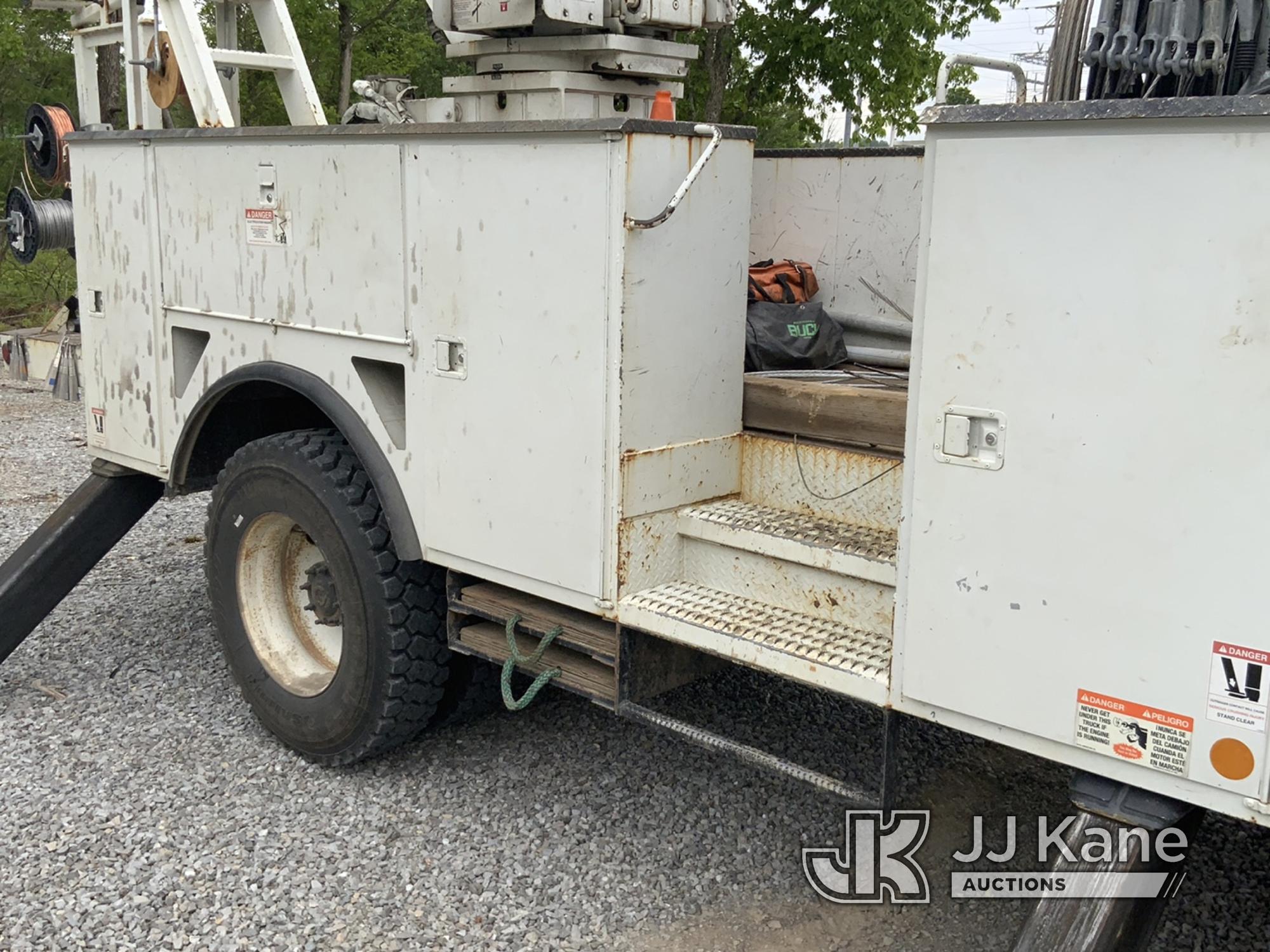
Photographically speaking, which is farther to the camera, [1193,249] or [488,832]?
[488,832]

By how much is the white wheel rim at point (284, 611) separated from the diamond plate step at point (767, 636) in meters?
1.46

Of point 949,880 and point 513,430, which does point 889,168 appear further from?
point 949,880

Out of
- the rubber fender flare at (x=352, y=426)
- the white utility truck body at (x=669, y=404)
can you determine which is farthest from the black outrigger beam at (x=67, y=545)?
the rubber fender flare at (x=352, y=426)

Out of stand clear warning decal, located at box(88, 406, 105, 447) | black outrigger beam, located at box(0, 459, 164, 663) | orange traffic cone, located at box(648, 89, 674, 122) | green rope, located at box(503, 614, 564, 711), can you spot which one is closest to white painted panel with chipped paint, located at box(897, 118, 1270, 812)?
green rope, located at box(503, 614, 564, 711)

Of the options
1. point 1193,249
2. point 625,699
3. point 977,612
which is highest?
point 1193,249

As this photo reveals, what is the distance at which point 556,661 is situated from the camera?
3.39 m

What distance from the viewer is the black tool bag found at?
11.8 feet

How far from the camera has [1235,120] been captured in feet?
6.63

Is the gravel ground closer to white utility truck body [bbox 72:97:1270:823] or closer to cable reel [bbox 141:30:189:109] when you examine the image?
white utility truck body [bbox 72:97:1270:823]

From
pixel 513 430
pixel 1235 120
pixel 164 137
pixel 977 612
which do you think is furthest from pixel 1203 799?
pixel 164 137

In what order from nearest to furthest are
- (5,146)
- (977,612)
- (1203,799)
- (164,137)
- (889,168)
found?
(1203,799) → (977,612) → (889,168) → (164,137) → (5,146)

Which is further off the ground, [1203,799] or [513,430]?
[513,430]

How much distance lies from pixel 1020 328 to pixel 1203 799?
0.83 meters

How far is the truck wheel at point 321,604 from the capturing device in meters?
3.73
